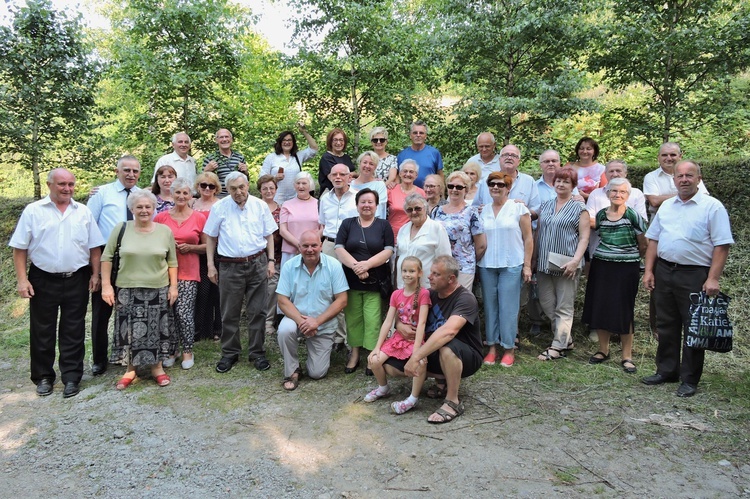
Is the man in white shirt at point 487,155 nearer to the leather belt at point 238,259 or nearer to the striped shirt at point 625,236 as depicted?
the striped shirt at point 625,236

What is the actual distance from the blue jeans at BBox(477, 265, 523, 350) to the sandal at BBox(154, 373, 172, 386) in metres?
3.14

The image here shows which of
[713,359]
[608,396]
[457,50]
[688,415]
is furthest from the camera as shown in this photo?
[457,50]

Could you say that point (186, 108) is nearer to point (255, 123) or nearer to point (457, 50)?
point (255, 123)

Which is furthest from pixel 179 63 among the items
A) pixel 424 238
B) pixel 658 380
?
pixel 658 380

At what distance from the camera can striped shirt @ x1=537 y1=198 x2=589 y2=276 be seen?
16.7 ft

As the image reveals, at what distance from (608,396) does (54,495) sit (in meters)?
4.13

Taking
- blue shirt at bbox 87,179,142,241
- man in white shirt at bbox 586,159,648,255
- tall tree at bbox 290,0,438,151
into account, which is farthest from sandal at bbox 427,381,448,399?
tall tree at bbox 290,0,438,151

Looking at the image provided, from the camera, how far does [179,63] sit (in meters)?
8.64

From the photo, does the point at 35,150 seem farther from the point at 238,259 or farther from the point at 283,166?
the point at 238,259

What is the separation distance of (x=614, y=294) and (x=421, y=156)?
2.66 meters

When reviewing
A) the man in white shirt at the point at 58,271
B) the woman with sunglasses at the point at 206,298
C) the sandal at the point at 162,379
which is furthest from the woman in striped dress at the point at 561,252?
the man in white shirt at the point at 58,271

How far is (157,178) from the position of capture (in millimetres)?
5445

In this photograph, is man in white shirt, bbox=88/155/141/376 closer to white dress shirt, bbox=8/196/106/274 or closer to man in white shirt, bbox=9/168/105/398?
man in white shirt, bbox=9/168/105/398

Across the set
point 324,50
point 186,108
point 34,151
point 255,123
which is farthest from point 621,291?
point 34,151
